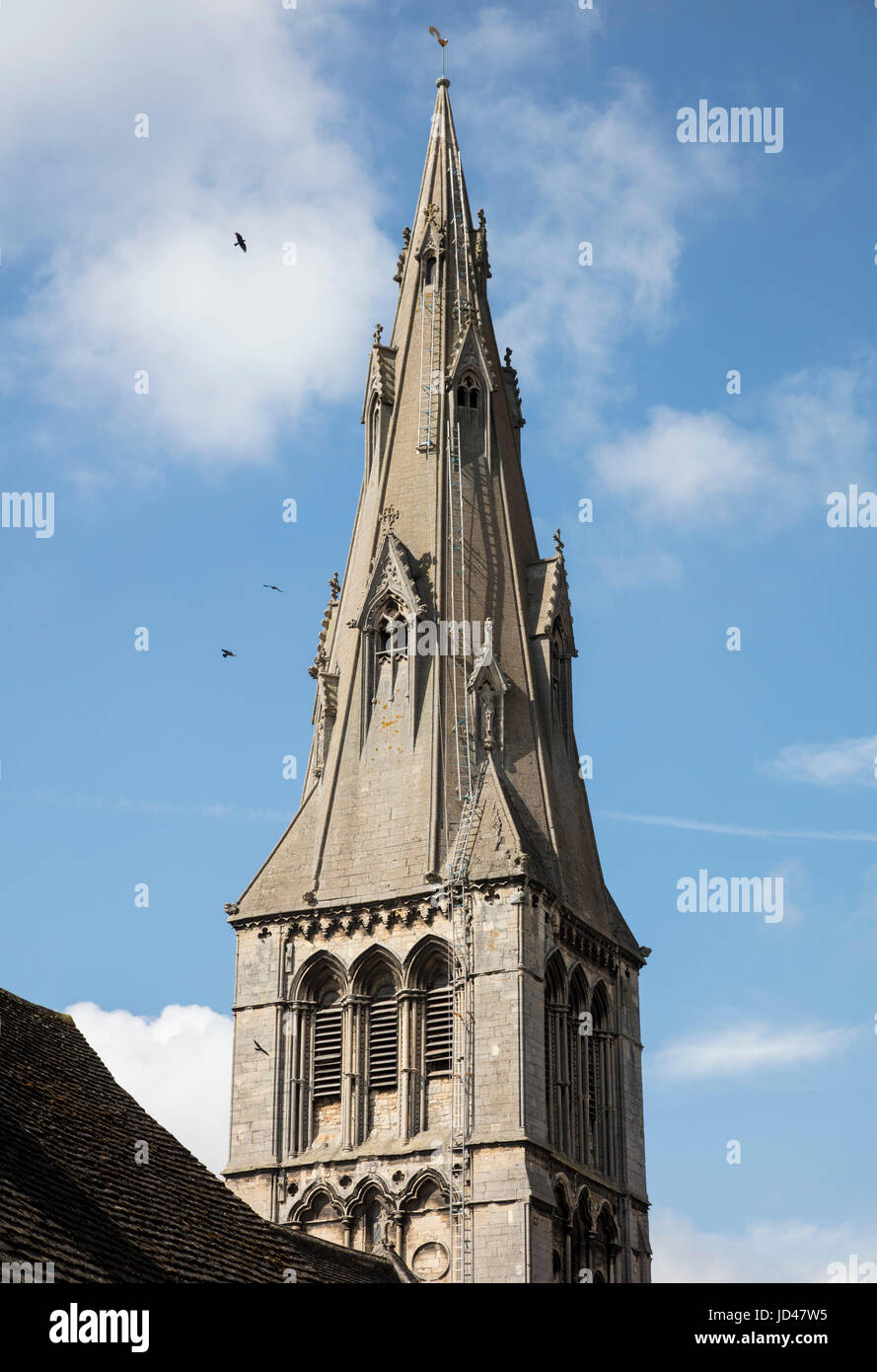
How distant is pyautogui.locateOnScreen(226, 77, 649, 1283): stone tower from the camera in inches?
1727

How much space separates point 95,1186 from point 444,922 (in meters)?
28.1

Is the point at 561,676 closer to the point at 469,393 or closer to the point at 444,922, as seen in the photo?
the point at 469,393

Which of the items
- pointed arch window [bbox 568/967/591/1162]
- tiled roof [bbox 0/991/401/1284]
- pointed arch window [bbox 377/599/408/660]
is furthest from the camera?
pointed arch window [bbox 377/599/408/660]

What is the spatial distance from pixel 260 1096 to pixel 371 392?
1900cm

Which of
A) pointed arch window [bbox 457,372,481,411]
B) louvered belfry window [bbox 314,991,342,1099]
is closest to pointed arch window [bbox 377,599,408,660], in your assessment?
pointed arch window [bbox 457,372,481,411]

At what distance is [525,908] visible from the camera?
4559cm

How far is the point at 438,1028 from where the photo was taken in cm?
4550

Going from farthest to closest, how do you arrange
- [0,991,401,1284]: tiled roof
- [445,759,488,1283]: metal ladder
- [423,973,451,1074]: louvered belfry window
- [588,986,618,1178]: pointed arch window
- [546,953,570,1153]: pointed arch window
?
[588,986,618,1178]: pointed arch window, [546,953,570,1153]: pointed arch window, [423,973,451,1074]: louvered belfry window, [445,759,488,1283]: metal ladder, [0,991,401,1284]: tiled roof

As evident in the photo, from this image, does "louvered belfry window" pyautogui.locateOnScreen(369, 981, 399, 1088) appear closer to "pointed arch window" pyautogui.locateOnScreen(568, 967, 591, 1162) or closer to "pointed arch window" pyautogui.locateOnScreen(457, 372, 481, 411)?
"pointed arch window" pyautogui.locateOnScreen(568, 967, 591, 1162)

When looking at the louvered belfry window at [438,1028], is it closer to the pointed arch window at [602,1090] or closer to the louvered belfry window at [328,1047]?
the louvered belfry window at [328,1047]

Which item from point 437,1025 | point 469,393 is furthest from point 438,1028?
point 469,393

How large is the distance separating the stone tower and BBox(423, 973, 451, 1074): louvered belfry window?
2.3 inches

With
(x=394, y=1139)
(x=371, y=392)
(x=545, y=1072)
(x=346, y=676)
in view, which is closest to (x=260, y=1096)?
(x=394, y=1139)

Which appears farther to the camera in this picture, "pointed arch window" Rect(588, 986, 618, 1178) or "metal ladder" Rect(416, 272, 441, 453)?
"metal ladder" Rect(416, 272, 441, 453)
